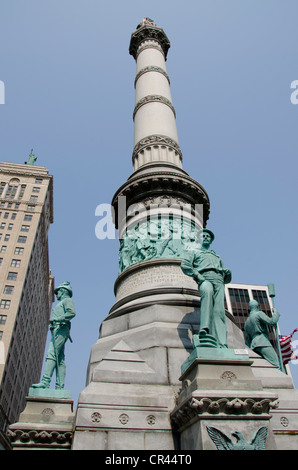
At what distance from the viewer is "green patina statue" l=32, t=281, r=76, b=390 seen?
930cm

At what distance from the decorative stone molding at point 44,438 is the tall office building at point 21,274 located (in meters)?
44.1

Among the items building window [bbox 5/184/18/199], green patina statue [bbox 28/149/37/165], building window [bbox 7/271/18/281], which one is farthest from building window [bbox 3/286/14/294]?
green patina statue [bbox 28/149/37/165]

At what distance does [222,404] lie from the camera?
6367 millimetres

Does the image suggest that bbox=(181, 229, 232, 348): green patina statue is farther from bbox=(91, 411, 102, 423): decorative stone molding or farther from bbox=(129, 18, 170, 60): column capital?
bbox=(129, 18, 170, 60): column capital

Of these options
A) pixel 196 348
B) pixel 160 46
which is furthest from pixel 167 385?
pixel 160 46

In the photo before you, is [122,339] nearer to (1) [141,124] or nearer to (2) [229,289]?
(1) [141,124]

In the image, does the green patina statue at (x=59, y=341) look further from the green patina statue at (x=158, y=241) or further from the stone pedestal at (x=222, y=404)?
the stone pedestal at (x=222, y=404)

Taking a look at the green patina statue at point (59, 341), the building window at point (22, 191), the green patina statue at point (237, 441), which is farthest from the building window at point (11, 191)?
the green patina statue at point (237, 441)

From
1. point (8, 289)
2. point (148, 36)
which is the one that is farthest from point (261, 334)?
point (8, 289)

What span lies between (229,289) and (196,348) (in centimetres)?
6223

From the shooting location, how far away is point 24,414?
830 centimetres

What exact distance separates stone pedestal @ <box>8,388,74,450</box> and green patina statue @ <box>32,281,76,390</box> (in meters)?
0.40

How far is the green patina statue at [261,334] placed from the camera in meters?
10.5

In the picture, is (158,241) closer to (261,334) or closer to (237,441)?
(261,334)
